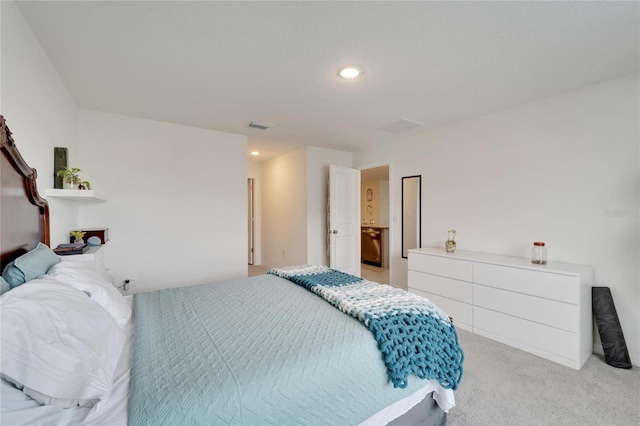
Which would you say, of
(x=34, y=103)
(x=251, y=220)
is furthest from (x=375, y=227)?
(x=34, y=103)

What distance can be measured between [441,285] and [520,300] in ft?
2.52

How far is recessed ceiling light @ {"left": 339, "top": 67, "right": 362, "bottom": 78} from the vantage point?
85.2 inches

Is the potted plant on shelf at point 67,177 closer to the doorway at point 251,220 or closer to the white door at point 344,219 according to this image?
the white door at point 344,219

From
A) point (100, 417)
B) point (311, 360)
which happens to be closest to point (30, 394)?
point (100, 417)

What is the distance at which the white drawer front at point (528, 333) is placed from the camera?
7.38 ft

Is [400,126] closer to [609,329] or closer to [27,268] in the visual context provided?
[609,329]

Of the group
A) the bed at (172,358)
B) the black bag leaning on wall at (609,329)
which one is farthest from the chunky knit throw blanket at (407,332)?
the black bag leaning on wall at (609,329)

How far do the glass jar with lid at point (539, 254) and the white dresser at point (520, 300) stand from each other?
0.06m

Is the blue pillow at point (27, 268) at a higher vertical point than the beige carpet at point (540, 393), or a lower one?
higher

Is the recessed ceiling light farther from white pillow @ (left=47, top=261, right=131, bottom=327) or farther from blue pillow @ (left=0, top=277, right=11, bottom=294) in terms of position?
blue pillow @ (left=0, top=277, right=11, bottom=294)

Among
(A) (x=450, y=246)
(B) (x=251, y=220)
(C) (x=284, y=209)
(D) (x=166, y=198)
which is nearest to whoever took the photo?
(A) (x=450, y=246)

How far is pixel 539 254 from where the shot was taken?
2627 mm

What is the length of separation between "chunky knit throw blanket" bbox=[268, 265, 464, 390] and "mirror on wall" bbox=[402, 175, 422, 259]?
2.29m

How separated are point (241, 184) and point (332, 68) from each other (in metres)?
2.34
